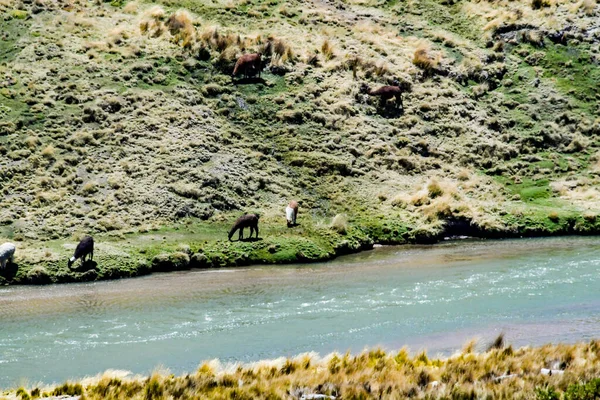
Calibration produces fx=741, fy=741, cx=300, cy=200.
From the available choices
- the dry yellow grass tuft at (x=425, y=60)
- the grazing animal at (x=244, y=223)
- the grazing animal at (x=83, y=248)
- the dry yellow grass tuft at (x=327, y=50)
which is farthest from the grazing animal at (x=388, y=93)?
the grazing animal at (x=83, y=248)

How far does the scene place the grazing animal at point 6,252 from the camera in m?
29.2

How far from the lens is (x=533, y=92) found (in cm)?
5253

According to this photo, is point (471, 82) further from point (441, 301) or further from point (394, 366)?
point (394, 366)

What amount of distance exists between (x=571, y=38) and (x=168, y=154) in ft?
115

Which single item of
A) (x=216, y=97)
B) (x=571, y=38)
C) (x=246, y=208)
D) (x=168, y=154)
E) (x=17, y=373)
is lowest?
(x=17, y=373)

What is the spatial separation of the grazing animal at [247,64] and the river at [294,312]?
1985cm

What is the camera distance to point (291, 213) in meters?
36.3

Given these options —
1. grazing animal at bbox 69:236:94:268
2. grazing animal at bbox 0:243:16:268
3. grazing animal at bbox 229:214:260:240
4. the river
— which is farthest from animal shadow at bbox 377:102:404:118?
grazing animal at bbox 0:243:16:268

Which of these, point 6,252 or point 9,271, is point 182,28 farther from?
point 9,271

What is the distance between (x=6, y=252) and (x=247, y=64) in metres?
23.7

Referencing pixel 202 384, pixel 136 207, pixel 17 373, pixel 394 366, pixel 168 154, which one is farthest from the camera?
pixel 168 154

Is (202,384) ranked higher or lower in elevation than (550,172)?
lower

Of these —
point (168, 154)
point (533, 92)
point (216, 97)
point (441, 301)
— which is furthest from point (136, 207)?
point (533, 92)

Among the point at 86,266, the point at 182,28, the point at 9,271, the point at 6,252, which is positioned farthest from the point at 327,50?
the point at 9,271
